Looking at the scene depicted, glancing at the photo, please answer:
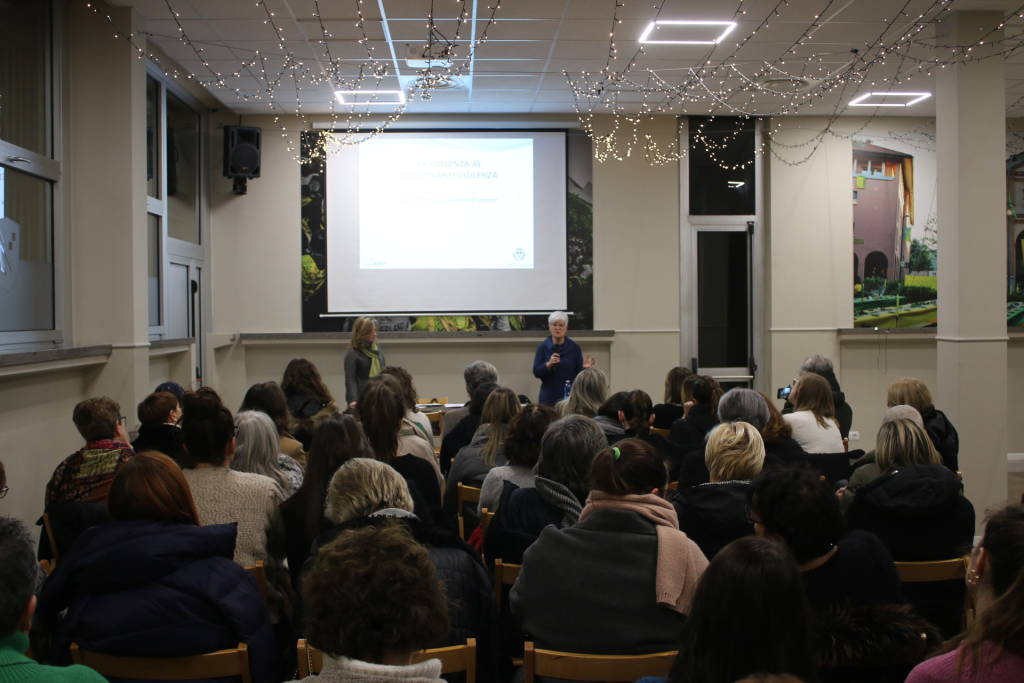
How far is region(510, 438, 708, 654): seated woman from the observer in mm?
2309

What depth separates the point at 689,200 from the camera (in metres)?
9.79

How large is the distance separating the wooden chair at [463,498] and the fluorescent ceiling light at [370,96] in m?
5.48

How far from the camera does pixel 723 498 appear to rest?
9.75ft

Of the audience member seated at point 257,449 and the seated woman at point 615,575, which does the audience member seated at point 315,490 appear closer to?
the audience member seated at point 257,449

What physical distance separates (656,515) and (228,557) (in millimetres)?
1183

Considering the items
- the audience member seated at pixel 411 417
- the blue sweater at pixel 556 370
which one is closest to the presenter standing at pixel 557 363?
the blue sweater at pixel 556 370

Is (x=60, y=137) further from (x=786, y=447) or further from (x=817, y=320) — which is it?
(x=817, y=320)

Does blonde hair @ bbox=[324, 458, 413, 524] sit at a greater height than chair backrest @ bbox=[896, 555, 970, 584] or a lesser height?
greater

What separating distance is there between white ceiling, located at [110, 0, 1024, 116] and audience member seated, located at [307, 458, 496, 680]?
13.9 ft

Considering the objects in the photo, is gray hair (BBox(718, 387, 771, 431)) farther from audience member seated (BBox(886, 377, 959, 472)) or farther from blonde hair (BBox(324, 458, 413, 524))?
blonde hair (BBox(324, 458, 413, 524))

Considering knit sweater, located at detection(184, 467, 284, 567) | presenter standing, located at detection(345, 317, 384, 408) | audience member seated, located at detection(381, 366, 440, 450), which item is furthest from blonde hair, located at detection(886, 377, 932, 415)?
presenter standing, located at detection(345, 317, 384, 408)

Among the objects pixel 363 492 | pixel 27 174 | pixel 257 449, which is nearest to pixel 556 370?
pixel 27 174

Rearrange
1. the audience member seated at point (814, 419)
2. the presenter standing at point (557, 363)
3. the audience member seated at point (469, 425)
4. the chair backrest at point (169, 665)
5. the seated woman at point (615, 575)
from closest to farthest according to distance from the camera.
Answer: the chair backrest at point (169, 665) < the seated woman at point (615, 575) < the audience member seated at point (814, 419) < the audience member seated at point (469, 425) < the presenter standing at point (557, 363)

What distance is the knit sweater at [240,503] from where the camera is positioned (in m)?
3.09
